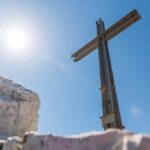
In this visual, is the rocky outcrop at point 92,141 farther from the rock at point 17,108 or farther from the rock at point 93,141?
the rock at point 17,108

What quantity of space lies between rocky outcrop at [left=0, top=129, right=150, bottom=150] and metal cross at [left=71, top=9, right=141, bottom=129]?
149 inches

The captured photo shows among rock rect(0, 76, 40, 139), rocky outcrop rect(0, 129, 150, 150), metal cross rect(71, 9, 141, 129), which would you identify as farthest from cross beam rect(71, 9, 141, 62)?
rocky outcrop rect(0, 129, 150, 150)

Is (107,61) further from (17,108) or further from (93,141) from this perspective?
(17,108)

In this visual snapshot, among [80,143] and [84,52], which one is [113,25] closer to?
[84,52]

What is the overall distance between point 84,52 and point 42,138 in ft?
20.0

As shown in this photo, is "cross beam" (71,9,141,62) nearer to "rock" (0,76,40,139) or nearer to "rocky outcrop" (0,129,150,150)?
"rock" (0,76,40,139)

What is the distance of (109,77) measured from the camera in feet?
23.1

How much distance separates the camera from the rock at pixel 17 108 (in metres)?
12.3

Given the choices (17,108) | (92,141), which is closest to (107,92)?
(92,141)

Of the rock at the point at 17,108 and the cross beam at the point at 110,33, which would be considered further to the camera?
the rock at the point at 17,108

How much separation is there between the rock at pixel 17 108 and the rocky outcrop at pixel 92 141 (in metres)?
9.47

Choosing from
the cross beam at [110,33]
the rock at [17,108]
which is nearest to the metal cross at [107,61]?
the cross beam at [110,33]

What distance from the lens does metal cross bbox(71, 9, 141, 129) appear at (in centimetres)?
628

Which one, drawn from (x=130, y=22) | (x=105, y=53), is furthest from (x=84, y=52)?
(x=130, y=22)
